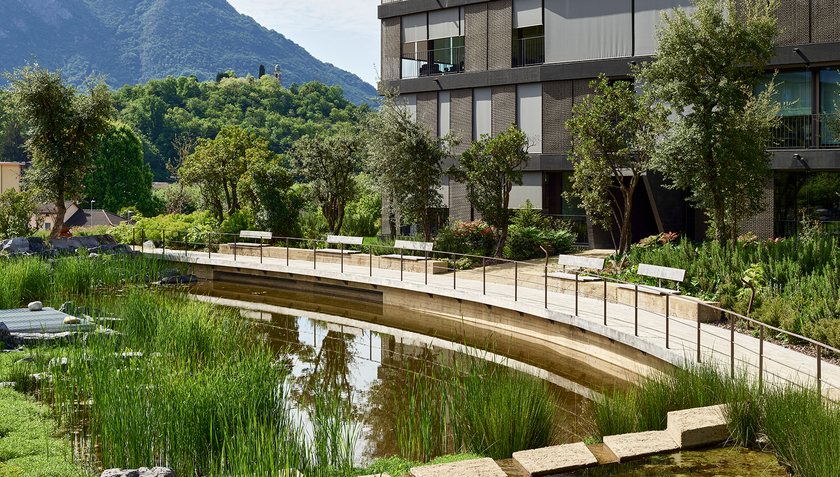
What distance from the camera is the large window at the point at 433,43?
2545 cm

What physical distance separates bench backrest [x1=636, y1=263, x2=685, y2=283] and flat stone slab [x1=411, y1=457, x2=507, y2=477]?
24.1ft

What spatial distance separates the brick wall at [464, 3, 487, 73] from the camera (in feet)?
80.5

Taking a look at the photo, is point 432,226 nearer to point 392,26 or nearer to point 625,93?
point 392,26

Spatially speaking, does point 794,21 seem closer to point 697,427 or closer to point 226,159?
point 697,427

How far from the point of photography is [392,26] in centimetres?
2702

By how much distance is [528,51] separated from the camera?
23.9 meters

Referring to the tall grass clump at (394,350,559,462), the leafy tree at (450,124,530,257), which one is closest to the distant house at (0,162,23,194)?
the leafy tree at (450,124,530,257)


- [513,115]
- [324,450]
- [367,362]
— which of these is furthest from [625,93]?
[324,450]

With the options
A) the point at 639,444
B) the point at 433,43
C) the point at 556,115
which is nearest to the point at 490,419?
the point at 639,444

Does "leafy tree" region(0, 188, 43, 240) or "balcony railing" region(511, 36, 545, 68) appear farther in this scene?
"balcony railing" region(511, 36, 545, 68)

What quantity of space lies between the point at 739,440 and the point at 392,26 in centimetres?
2413

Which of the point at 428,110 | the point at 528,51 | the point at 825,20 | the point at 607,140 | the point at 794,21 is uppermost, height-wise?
the point at 528,51

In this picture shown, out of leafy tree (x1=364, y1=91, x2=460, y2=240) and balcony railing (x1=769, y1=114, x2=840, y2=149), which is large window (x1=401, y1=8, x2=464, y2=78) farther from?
balcony railing (x1=769, y1=114, x2=840, y2=149)

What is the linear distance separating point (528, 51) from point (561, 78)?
2.17m
